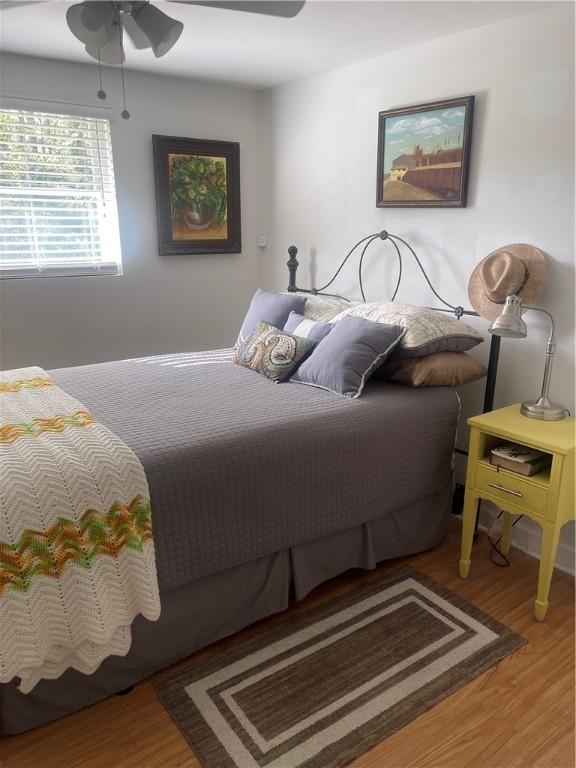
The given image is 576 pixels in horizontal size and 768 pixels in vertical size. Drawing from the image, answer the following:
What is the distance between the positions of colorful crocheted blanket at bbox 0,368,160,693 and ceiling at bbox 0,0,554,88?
158cm

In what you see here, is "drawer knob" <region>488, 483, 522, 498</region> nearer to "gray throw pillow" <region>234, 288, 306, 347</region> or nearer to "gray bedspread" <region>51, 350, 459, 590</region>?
"gray bedspread" <region>51, 350, 459, 590</region>

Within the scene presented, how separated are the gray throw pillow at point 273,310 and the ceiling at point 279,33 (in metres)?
1.25

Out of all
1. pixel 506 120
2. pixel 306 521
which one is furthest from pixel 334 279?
pixel 306 521

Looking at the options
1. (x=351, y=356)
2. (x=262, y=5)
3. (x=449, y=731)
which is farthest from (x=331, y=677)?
(x=262, y=5)

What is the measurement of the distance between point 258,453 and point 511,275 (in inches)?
51.1

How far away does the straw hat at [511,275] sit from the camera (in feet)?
7.52

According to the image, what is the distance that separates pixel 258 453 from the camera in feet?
6.13

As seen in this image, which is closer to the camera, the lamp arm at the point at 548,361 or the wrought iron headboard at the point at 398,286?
the lamp arm at the point at 548,361

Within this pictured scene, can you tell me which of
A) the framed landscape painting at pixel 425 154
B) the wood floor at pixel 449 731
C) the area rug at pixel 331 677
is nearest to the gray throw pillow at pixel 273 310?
the framed landscape painting at pixel 425 154

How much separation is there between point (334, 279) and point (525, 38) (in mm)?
1564

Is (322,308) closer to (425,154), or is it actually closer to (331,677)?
(425,154)

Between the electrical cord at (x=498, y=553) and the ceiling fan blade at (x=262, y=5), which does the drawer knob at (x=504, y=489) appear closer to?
the electrical cord at (x=498, y=553)

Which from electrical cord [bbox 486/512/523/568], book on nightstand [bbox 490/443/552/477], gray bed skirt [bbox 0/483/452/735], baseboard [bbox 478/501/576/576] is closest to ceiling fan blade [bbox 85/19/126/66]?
gray bed skirt [bbox 0/483/452/735]

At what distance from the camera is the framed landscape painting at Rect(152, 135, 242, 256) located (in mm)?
3525
